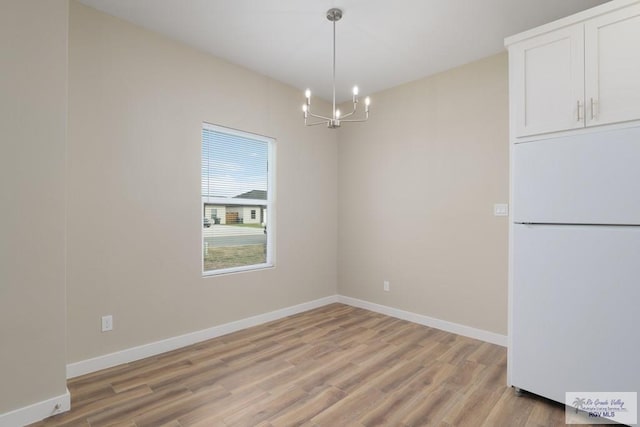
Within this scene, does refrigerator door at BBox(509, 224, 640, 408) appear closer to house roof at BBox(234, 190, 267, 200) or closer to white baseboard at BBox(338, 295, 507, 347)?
white baseboard at BBox(338, 295, 507, 347)

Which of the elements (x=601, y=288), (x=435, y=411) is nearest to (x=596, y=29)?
(x=601, y=288)

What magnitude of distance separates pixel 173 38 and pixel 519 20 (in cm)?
307

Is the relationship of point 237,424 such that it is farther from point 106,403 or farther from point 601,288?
point 601,288

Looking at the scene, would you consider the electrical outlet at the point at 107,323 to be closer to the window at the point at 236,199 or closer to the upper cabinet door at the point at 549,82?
the window at the point at 236,199

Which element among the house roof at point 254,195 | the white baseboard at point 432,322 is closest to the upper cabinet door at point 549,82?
the white baseboard at point 432,322

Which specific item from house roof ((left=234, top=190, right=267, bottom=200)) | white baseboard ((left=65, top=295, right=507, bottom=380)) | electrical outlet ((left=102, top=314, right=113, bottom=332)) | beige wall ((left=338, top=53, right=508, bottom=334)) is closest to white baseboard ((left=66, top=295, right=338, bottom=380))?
white baseboard ((left=65, top=295, right=507, bottom=380))

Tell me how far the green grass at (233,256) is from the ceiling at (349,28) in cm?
207

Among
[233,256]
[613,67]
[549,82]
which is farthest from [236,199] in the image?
[613,67]

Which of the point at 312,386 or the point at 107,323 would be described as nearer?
the point at 312,386

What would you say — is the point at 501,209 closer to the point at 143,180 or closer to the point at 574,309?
the point at 574,309

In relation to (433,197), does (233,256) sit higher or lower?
lower

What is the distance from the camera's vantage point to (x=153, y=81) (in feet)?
9.46

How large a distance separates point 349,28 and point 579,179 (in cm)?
213

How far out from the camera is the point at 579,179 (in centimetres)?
201
